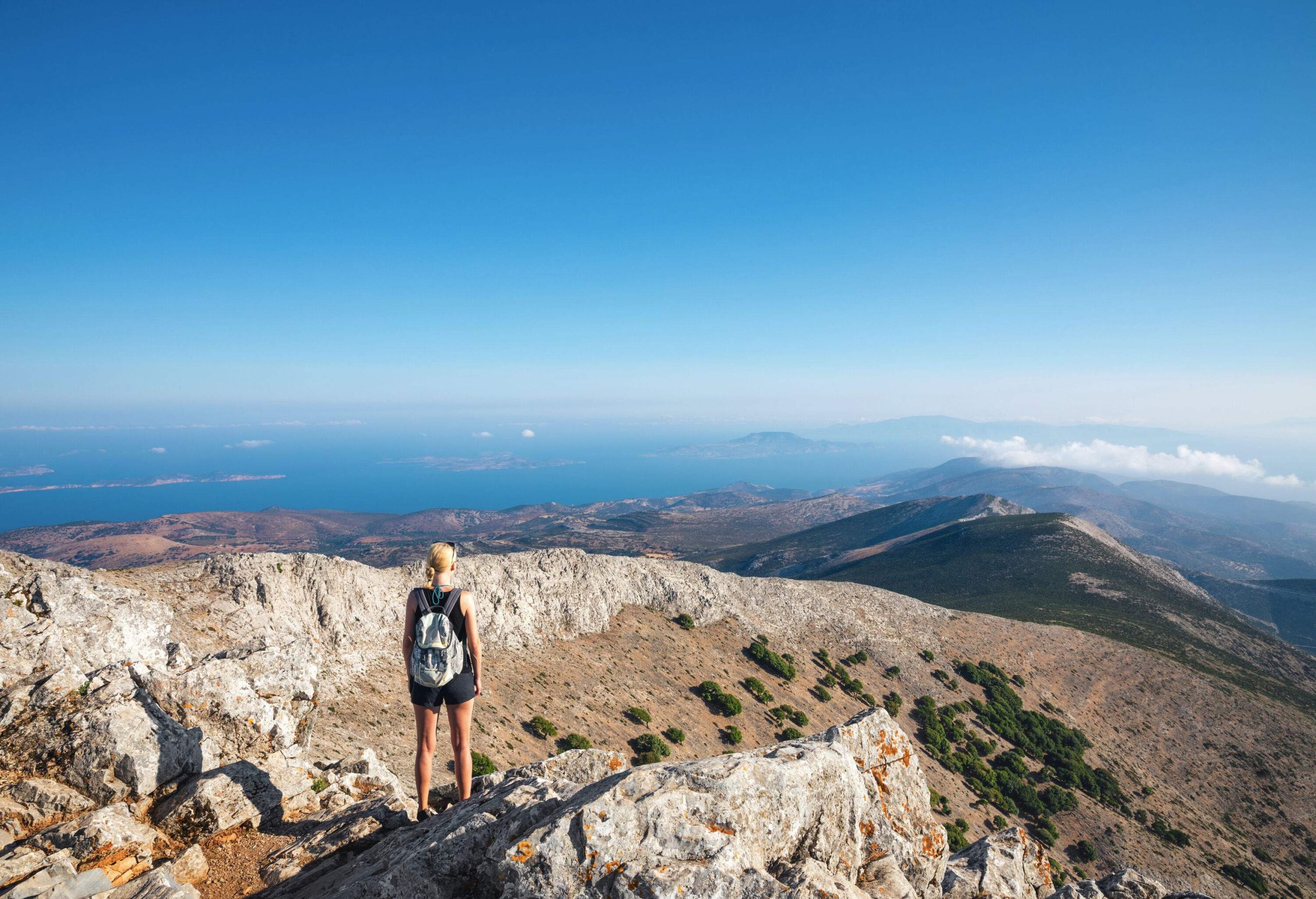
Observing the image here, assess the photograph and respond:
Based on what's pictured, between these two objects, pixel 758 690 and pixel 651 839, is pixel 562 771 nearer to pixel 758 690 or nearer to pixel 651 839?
pixel 651 839

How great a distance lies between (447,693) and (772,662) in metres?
41.1

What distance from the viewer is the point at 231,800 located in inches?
365

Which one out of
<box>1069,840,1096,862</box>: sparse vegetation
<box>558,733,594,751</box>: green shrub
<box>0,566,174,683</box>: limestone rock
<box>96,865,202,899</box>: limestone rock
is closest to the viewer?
<box>96,865,202,899</box>: limestone rock

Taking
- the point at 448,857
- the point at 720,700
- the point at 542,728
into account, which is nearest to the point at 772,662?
the point at 720,700

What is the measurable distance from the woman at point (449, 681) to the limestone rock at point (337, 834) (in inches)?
41.4

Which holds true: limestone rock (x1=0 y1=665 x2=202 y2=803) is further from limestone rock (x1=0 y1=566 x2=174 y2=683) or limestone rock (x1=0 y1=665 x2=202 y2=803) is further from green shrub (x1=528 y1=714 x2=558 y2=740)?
green shrub (x1=528 y1=714 x2=558 y2=740)

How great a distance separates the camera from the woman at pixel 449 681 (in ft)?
27.8

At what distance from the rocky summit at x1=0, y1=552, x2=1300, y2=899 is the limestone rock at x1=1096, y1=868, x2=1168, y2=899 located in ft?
0.15

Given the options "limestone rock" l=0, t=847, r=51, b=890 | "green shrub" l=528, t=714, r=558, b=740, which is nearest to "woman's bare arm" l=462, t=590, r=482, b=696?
"limestone rock" l=0, t=847, r=51, b=890

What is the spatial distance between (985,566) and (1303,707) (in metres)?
44.2

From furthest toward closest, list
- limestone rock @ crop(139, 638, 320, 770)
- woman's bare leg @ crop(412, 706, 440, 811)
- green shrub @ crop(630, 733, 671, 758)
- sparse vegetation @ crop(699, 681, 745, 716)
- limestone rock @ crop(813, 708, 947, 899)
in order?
sparse vegetation @ crop(699, 681, 745, 716), green shrub @ crop(630, 733, 671, 758), limestone rock @ crop(139, 638, 320, 770), limestone rock @ crop(813, 708, 947, 899), woman's bare leg @ crop(412, 706, 440, 811)

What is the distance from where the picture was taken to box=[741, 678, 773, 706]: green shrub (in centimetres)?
4088

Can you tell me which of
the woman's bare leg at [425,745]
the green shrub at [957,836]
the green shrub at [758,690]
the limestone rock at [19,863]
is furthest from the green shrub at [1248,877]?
the limestone rock at [19,863]

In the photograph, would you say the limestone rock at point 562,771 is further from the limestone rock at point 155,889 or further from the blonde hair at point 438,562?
the blonde hair at point 438,562
